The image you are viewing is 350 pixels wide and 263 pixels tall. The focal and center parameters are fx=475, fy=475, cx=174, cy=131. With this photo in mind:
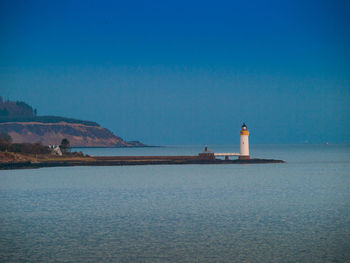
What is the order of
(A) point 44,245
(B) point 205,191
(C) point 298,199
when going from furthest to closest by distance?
(B) point 205,191 < (C) point 298,199 < (A) point 44,245

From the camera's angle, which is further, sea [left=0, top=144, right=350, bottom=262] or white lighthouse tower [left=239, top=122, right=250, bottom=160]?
white lighthouse tower [left=239, top=122, right=250, bottom=160]

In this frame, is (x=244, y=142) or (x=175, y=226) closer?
(x=175, y=226)

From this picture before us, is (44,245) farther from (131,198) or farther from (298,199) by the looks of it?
(298,199)

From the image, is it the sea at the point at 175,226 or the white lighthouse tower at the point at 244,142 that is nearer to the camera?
the sea at the point at 175,226

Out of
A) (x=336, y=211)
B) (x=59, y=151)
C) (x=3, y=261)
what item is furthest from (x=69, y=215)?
(x=59, y=151)

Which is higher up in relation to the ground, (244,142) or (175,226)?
(244,142)

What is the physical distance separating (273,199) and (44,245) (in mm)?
17494

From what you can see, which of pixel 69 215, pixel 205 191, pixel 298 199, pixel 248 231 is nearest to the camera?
pixel 248 231

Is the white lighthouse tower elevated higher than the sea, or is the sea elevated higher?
the white lighthouse tower

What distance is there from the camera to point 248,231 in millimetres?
18969

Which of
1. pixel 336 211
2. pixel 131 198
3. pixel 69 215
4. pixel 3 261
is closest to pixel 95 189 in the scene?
pixel 131 198

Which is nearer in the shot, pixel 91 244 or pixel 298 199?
pixel 91 244

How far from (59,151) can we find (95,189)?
165 ft

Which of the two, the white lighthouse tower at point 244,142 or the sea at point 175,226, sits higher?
the white lighthouse tower at point 244,142
